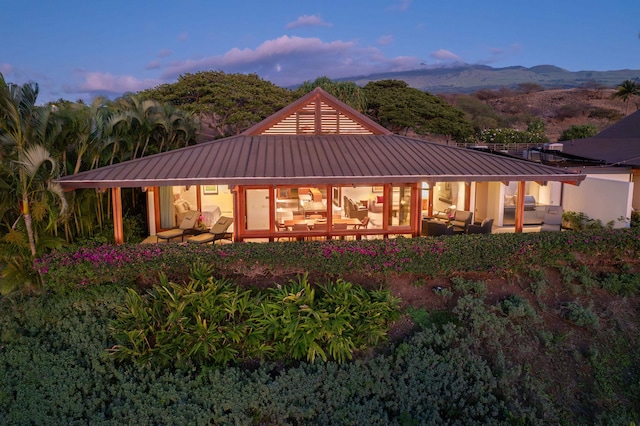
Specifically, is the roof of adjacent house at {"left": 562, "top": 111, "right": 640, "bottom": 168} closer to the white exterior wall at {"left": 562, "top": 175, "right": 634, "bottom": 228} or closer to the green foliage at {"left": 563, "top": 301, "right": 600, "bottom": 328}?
the white exterior wall at {"left": 562, "top": 175, "right": 634, "bottom": 228}

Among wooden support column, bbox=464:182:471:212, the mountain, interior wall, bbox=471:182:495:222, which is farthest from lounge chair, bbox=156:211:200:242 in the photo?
the mountain

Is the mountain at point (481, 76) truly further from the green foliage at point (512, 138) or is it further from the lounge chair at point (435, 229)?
the lounge chair at point (435, 229)

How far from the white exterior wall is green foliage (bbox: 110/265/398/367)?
28.9 feet

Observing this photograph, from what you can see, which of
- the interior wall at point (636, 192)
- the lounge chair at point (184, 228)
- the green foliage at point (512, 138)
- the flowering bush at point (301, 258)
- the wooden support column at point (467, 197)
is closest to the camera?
the flowering bush at point (301, 258)

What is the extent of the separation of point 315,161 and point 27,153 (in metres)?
6.22

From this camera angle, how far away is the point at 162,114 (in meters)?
15.2

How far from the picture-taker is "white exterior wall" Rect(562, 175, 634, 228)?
13250 millimetres

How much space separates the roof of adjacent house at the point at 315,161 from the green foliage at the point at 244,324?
2.84m

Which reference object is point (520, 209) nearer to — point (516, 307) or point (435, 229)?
point (435, 229)

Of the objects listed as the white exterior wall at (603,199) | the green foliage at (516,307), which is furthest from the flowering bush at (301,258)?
the white exterior wall at (603,199)

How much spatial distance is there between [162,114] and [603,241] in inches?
521

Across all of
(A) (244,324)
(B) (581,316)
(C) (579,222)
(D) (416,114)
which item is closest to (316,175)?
(A) (244,324)

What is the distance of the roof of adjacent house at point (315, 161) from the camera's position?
34.1 feet

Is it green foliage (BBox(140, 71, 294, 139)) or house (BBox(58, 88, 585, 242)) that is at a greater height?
green foliage (BBox(140, 71, 294, 139))
